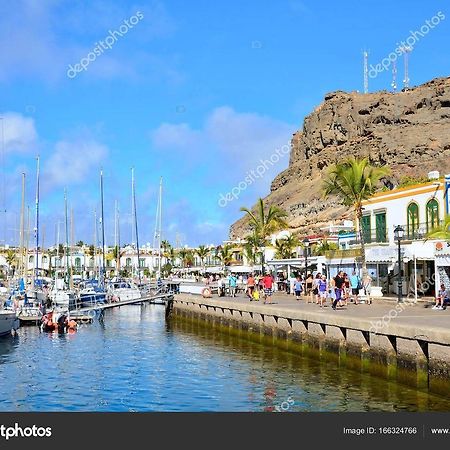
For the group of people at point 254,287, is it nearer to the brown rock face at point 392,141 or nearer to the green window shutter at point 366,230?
the green window shutter at point 366,230

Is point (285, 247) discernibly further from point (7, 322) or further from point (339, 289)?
point (339, 289)

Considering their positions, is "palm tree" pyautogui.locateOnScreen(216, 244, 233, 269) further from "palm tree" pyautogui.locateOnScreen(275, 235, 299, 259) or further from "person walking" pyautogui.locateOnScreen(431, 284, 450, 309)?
"person walking" pyautogui.locateOnScreen(431, 284, 450, 309)

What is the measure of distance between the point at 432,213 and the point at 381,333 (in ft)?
63.9

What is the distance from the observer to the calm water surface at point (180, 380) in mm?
18500

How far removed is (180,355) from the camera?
29.8 m

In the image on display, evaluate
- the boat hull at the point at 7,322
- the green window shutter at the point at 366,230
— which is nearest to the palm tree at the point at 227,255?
the green window shutter at the point at 366,230

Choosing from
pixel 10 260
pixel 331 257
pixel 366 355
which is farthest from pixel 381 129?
pixel 366 355

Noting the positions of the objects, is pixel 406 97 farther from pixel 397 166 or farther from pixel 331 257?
pixel 331 257

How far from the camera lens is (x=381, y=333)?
2078cm

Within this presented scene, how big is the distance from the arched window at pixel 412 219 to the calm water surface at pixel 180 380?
13152 millimetres

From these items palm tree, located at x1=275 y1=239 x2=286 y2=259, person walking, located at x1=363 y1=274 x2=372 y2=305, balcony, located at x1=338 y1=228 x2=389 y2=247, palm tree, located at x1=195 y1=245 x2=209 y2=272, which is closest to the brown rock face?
palm tree, located at x1=195 y1=245 x2=209 y2=272

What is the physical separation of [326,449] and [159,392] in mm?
9473

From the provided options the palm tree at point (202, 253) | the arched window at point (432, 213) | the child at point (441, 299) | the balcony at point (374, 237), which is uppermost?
the palm tree at point (202, 253)

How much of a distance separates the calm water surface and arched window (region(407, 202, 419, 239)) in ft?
43.2
